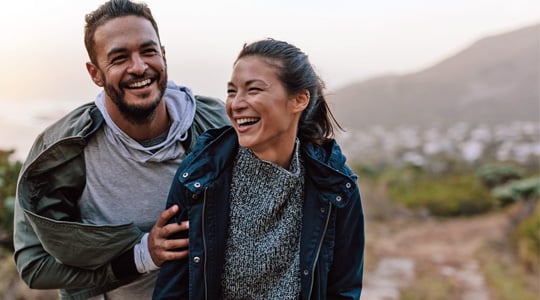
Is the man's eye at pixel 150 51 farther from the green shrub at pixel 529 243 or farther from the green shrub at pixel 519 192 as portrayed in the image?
the green shrub at pixel 519 192

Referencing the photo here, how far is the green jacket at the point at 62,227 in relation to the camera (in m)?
1.67

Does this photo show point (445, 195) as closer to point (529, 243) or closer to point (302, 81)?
point (529, 243)

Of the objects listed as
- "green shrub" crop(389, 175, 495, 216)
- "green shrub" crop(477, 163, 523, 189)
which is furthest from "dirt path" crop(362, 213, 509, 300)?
"green shrub" crop(477, 163, 523, 189)

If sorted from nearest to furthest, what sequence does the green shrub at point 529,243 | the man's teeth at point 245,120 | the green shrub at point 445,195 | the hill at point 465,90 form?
the man's teeth at point 245,120 < the green shrub at point 529,243 < the green shrub at point 445,195 < the hill at point 465,90

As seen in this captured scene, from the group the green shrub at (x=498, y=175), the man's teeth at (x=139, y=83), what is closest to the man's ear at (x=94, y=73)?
the man's teeth at (x=139, y=83)

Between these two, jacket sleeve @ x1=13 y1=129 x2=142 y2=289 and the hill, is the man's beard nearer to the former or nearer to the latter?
jacket sleeve @ x1=13 y1=129 x2=142 y2=289

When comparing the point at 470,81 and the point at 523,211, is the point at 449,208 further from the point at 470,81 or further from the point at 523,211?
the point at 470,81

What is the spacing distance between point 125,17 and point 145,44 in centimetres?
10

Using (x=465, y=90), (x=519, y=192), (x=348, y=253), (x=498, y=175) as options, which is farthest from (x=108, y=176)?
(x=465, y=90)

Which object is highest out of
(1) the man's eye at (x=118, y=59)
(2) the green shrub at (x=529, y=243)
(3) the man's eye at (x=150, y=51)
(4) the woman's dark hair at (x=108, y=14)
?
(4) the woman's dark hair at (x=108, y=14)

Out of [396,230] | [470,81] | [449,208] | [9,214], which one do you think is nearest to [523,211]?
[449,208]

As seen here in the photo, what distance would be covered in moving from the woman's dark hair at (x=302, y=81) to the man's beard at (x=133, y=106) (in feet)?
1.05

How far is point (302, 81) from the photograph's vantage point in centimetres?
159

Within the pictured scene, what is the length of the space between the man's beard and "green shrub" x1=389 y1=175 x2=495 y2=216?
7163 mm
